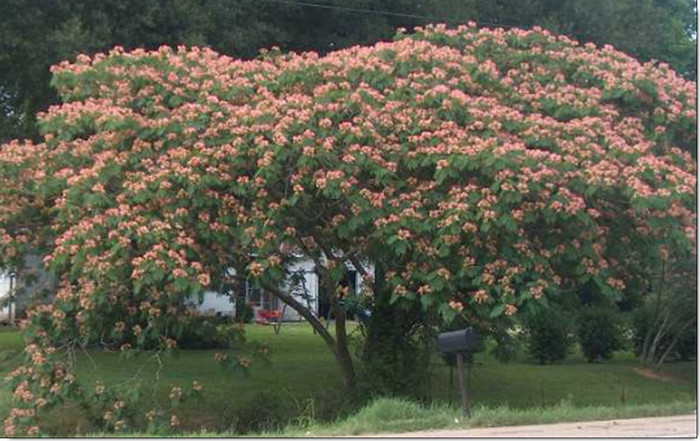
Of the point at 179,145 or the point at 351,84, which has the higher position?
the point at 351,84

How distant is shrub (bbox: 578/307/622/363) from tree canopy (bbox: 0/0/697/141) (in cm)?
625

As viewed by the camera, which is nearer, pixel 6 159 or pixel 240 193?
pixel 240 193

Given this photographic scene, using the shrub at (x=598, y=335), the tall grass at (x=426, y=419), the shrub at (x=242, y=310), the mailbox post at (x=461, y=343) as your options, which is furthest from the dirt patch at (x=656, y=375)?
the mailbox post at (x=461, y=343)

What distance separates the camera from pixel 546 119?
49.8 ft

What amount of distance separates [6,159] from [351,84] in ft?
17.1

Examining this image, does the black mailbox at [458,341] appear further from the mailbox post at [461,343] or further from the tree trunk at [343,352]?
the tree trunk at [343,352]

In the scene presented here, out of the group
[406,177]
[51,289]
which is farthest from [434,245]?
[51,289]

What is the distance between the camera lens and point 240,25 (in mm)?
21578

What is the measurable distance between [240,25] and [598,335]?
1148 centimetres

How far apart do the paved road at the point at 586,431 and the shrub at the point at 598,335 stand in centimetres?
1274

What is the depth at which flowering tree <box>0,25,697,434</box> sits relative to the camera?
14172mm

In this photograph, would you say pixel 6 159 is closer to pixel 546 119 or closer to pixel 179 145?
pixel 179 145

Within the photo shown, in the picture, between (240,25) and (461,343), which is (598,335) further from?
(461,343)

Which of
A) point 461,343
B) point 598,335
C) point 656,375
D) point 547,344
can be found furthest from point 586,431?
point 598,335
